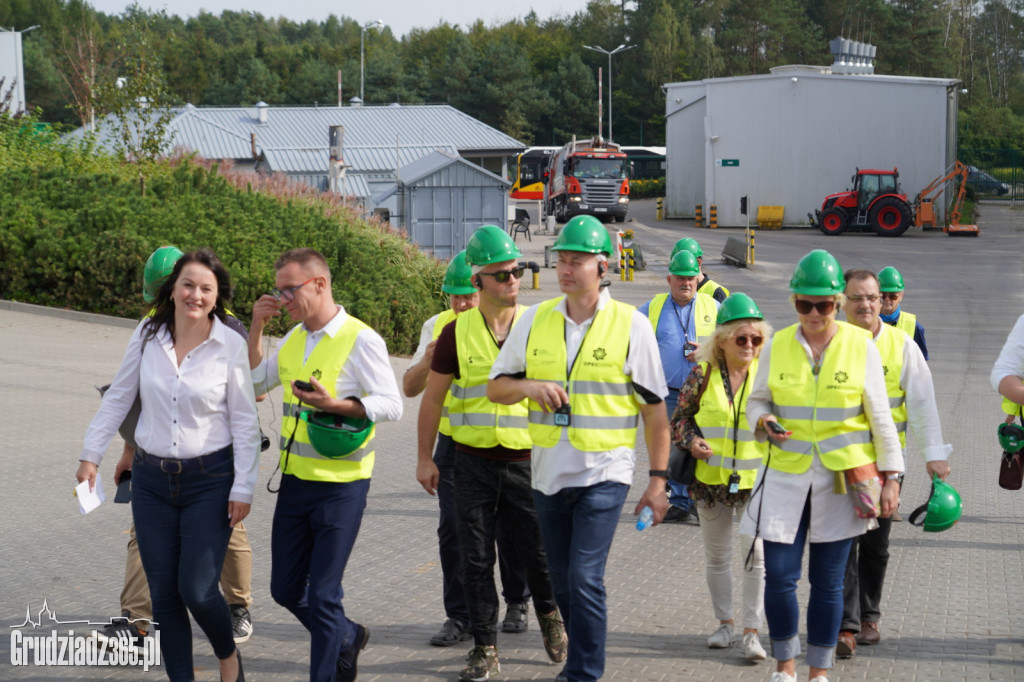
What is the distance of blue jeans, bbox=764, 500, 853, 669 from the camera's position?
4.68 m

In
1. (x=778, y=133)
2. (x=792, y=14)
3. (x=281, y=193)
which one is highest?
(x=792, y=14)

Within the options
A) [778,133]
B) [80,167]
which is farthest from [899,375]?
[778,133]

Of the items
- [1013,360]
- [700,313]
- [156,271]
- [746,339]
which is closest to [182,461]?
[156,271]

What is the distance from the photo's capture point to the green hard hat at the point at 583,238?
4.55 m

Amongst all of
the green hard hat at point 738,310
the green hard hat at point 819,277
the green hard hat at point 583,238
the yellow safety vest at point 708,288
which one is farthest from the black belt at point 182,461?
the yellow safety vest at point 708,288

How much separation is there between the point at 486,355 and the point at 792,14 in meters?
91.1

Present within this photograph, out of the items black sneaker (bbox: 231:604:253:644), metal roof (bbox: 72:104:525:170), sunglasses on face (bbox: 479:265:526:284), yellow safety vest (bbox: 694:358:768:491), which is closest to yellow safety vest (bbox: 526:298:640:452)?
sunglasses on face (bbox: 479:265:526:284)

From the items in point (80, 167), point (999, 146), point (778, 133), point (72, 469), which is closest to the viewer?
point (72, 469)

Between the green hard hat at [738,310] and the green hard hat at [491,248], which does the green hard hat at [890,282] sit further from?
the green hard hat at [491,248]

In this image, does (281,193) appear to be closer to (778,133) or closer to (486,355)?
(486,355)

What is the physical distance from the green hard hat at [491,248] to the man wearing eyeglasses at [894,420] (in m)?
1.75

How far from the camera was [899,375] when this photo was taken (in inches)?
204

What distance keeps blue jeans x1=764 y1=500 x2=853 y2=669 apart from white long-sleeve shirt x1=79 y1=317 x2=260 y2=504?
84.0 inches

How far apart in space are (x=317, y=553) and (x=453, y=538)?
1.25m
